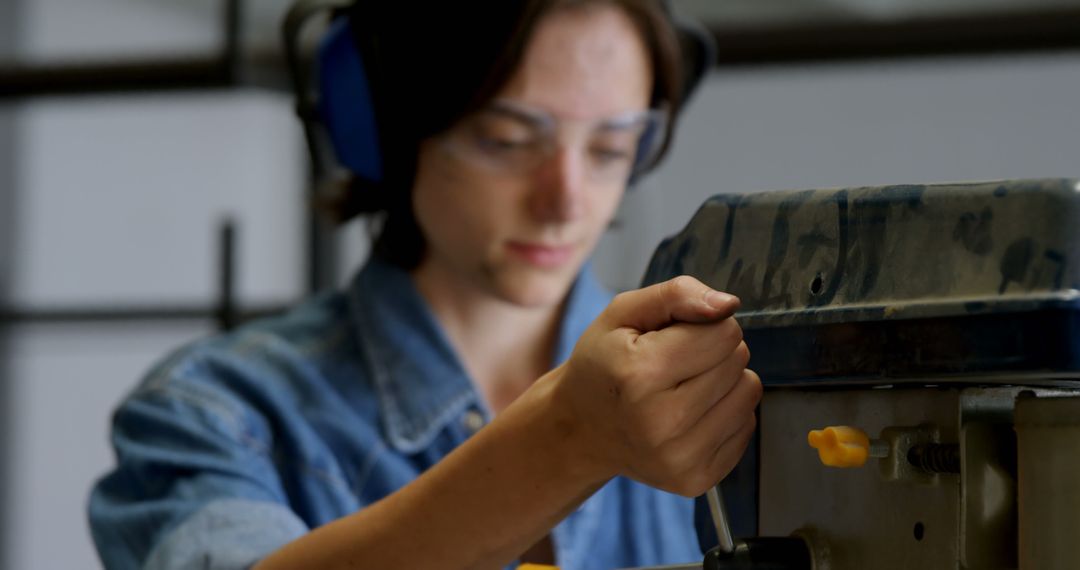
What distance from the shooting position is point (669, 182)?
2.11 m

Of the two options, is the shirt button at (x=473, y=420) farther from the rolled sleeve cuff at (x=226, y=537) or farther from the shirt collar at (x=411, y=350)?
the rolled sleeve cuff at (x=226, y=537)

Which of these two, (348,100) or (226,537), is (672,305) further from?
(348,100)

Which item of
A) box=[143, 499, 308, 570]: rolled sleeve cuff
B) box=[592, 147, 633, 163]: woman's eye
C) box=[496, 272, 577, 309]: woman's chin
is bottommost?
box=[143, 499, 308, 570]: rolled sleeve cuff

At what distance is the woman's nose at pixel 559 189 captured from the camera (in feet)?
4.05

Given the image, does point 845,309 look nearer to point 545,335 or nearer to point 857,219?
point 857,219

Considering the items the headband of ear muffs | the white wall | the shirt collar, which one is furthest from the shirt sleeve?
the white wall

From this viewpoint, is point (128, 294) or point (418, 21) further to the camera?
point (128, 294)

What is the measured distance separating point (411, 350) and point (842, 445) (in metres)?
0.71

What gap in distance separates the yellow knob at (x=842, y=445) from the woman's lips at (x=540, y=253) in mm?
573

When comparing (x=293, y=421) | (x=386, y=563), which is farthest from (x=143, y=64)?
(x=386, y=563)

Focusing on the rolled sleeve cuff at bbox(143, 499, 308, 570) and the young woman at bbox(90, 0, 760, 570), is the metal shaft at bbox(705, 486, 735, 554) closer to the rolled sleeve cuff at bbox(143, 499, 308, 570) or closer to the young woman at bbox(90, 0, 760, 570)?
the young woman at bbox(90, 0, 760, 570)

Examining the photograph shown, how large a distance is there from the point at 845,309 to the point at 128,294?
2914 millimetres

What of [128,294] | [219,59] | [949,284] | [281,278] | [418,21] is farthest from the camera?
[281,278]

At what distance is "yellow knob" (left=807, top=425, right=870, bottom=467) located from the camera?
2.29 feet
